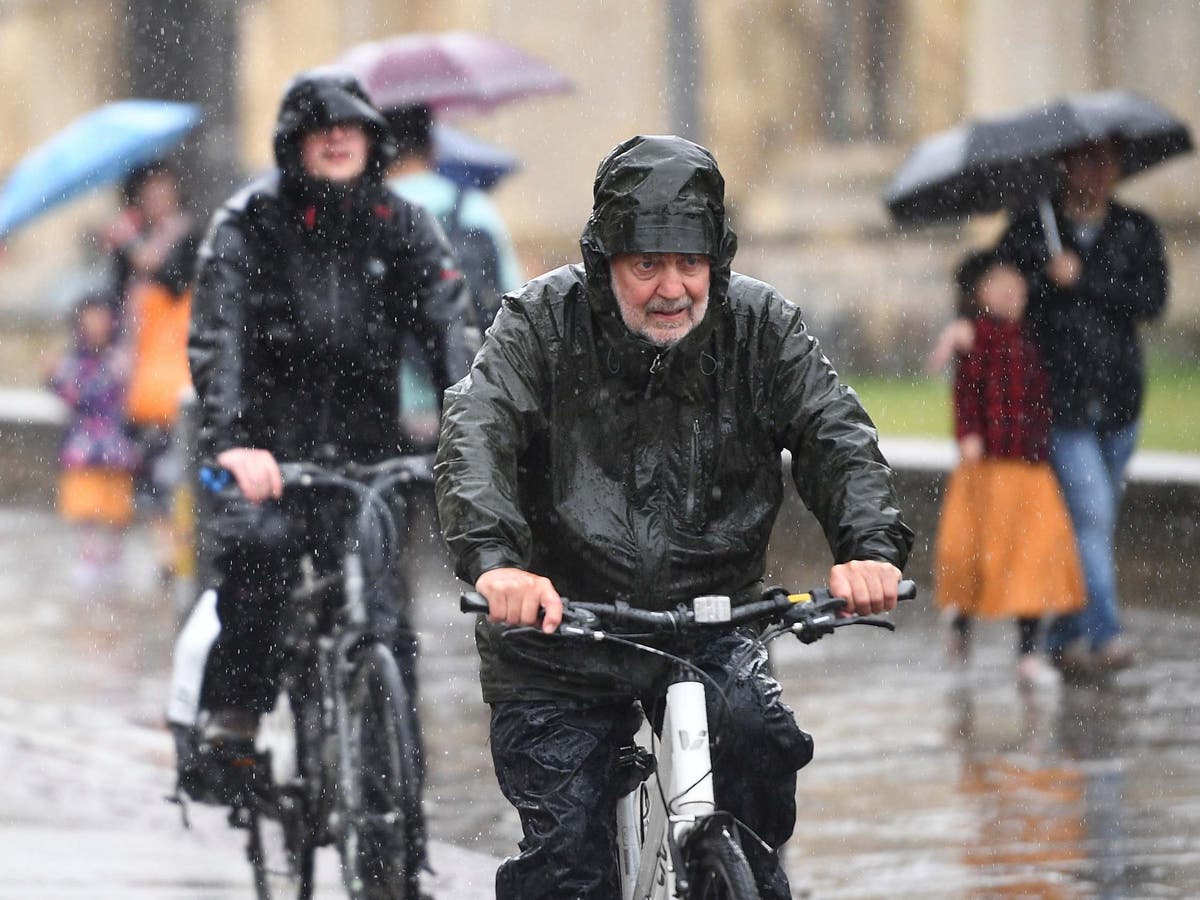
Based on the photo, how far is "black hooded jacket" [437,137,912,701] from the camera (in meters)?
4.46

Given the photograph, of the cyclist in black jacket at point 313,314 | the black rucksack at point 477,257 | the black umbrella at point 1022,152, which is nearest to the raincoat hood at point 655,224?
the cyclist in black jacket at point 313,314

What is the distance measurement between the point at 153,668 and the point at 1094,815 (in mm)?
4903

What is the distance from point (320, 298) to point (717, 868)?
2.93 m

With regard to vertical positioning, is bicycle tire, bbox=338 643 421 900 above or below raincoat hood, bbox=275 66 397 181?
below

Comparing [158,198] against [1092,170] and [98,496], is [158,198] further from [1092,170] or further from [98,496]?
[1092,170]

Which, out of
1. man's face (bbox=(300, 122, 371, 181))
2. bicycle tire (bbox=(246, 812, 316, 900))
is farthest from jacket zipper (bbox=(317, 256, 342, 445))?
bicycle tire (bbox=(246, 812, 316, 900))

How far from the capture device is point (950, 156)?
1101cm

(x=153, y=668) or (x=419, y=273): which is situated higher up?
(x=419, y=273)

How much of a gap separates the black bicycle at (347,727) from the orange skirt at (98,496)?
8482 millimetres

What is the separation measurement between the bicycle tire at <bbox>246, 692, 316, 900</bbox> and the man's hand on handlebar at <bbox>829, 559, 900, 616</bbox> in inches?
106

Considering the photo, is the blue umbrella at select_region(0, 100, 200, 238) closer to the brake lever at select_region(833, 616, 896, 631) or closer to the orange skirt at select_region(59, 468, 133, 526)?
the orange skirt at select_region(59, 468, 133, 526)

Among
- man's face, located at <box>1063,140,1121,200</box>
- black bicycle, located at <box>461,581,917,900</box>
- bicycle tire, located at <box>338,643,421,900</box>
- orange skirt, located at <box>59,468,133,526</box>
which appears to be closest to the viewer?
black bicycle, located at <box>461,581,917,900</box>

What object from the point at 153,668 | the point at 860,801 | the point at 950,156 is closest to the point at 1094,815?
the point at 860,801

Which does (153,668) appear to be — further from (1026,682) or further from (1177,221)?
(1177,221)
